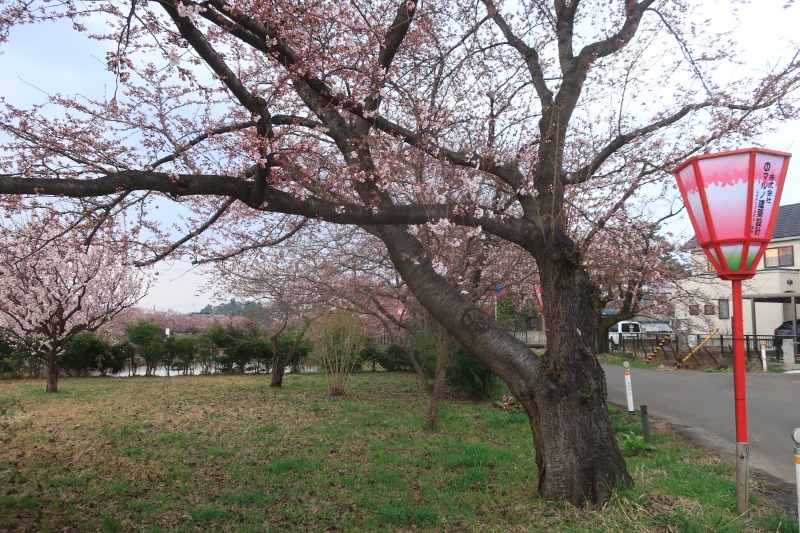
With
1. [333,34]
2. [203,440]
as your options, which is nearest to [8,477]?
[203,440]

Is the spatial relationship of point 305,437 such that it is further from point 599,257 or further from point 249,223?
point 599,257

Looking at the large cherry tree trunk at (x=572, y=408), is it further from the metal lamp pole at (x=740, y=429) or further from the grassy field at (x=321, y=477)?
the metal lamp pole at (x=740, y=429)

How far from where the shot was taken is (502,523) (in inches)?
174

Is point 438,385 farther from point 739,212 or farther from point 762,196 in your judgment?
point 762,196

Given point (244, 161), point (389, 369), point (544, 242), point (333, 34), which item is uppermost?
point (333, 34)

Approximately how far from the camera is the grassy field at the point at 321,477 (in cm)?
439

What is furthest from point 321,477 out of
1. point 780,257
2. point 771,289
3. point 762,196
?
point 780,257

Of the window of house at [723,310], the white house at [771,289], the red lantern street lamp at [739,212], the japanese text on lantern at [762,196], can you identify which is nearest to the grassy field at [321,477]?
the red lantern street lamp at [739,212]

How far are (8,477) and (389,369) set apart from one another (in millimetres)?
17496

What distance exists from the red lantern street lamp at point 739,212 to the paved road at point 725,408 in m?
2.44

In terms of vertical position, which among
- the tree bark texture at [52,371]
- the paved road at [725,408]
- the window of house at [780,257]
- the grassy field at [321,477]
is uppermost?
the window of house at [780,257]

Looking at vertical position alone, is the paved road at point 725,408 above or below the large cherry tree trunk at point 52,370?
below

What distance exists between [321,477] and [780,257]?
28.2 metres

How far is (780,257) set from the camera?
84.8ft
